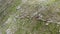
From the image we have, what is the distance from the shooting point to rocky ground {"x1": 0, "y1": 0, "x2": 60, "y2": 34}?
10.5ft

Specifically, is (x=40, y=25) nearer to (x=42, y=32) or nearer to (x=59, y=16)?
(x=42, y=32)

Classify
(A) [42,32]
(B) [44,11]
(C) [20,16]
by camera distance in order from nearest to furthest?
(A) [42,32]
(B) [44,11]
(C) [20,16]

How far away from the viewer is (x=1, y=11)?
4.36 meters

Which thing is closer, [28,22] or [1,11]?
[28,22]

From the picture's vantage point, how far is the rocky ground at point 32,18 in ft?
10.5

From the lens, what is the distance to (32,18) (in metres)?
3.44

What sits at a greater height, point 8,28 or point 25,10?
point 25,10

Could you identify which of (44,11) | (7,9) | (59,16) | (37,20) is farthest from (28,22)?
(7,9)

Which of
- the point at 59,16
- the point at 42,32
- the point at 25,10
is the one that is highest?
the point at 25,10

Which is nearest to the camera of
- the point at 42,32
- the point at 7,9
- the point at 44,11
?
the point at 42,32

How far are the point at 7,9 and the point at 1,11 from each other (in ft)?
0.70

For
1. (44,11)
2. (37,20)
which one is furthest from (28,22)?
(44,11)

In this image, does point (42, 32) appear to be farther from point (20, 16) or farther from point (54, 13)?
point (20, 16)

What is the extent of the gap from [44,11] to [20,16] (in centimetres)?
60
